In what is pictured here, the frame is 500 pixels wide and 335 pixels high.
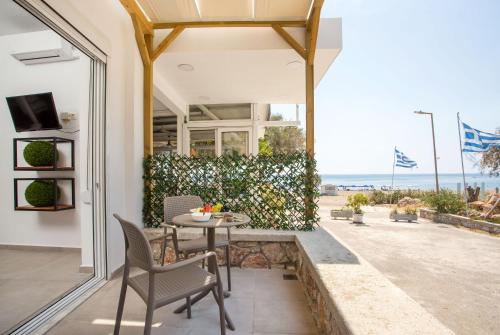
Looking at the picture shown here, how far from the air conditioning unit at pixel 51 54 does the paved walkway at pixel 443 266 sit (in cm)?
449

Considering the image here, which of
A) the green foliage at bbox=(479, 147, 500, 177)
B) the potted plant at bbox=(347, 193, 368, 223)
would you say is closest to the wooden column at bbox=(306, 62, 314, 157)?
the potted plant at bbox=(347, 193, 368, 223)

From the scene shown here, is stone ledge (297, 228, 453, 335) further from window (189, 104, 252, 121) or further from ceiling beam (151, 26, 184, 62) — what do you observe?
window (189, 104, 252, 121)

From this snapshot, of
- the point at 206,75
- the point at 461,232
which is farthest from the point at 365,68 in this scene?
the point at 206,75

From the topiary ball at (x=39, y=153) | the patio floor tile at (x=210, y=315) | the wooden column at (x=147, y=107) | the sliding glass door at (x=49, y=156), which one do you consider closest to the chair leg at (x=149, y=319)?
the patio floor tile at (x=210, y=315)

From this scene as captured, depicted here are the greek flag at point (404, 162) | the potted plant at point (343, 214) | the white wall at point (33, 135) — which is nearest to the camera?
the white wall at point (33, 135)

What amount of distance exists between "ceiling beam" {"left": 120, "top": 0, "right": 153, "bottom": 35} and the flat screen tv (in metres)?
1.63

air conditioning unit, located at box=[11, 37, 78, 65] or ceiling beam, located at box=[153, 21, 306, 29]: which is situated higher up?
ceiling beam, located at box=[153, 21, 306, 29]

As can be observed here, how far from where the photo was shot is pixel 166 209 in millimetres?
2846

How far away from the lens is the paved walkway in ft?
7.91

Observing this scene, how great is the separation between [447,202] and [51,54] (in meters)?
10.5

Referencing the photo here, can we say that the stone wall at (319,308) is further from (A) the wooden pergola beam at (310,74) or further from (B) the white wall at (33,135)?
(B) the white wall at (33,135)

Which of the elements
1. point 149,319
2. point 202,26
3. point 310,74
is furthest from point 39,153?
point 310,74

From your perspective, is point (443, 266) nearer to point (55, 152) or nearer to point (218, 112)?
point (55, 152)

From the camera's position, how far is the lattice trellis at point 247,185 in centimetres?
359
